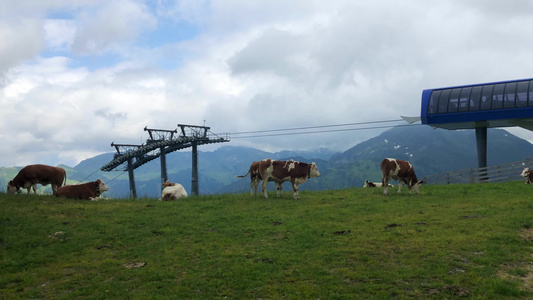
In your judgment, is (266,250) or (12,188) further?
(12,188)

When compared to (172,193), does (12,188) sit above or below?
above

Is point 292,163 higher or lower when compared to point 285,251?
higher

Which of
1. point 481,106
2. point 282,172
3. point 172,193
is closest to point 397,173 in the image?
point 282,172

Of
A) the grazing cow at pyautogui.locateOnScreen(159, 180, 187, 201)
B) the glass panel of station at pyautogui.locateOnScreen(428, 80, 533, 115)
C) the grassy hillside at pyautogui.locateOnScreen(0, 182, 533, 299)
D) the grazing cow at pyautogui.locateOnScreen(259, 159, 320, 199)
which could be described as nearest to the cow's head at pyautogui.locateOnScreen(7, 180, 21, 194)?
the grassy hillside at pyautogui.locateOnScreen(0, 182, 533, 299)

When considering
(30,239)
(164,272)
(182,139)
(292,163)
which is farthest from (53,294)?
(182,139)

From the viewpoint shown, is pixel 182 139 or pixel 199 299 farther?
pixel 182 139

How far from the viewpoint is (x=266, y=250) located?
42.1 ft

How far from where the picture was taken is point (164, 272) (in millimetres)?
11078

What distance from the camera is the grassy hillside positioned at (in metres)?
9.94

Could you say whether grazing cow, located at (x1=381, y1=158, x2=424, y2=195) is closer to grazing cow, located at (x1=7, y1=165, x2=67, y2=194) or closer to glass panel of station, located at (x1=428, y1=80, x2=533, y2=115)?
grazing cow, located at (x1=7, y1=165, x2=67, y2=194)

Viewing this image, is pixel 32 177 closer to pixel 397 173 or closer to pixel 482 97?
pixel 397 173

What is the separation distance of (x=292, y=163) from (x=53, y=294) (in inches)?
646

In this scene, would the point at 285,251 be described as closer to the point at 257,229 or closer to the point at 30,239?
the point at 257,229

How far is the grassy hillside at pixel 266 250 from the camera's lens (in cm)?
994
